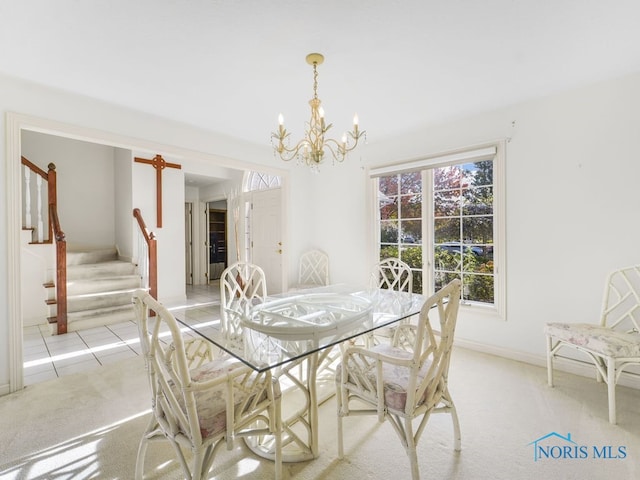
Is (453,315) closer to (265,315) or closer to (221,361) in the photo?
(265,315)

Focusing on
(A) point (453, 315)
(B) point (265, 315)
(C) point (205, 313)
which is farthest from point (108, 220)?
(A) point (453, 315)

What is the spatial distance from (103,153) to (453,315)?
21.1 feet

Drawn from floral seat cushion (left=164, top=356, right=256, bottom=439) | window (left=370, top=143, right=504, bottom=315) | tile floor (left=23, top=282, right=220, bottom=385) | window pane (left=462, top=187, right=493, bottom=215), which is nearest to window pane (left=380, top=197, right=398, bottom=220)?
window (left=370, top=143, right=504, bottom=315)

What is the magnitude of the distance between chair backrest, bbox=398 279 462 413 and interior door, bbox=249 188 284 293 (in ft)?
11.0

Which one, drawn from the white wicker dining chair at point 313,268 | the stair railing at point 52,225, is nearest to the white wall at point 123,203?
the stair railing at point 52,225

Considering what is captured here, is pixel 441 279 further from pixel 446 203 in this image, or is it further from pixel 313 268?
pixel 313 268

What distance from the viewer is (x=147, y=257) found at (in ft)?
15.7

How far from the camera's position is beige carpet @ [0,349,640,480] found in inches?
61.6

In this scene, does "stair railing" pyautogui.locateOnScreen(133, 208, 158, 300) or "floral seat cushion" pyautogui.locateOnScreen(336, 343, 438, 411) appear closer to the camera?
"floral seat cushion" pyautogui.locateOnScreen(336, 343, 438, 411)

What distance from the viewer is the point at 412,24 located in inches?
67.7

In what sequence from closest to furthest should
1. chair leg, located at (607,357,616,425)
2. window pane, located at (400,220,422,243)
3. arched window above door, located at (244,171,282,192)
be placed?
chair leg, located at (607,357,616,425), window pane, located at (400,220,422,243), arched window above door, located at (244,171,282,192)

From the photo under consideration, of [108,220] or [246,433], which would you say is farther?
[108,220]

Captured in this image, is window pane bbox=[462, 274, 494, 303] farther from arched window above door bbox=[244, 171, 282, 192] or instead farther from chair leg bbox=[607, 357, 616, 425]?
arched window above door bbox=[244, 171, 282, 192]

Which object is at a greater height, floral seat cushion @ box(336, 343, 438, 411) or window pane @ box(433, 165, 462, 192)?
window pane @ box(433, 165, 462, 192)
